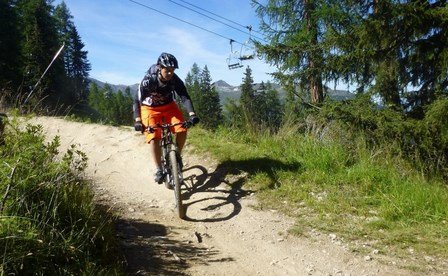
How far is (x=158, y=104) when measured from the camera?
6266mm

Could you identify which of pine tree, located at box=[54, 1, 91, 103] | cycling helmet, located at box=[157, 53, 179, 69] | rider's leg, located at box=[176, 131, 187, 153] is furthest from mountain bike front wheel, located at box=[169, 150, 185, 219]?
pine tree, located at box=[54, 1, 91, 103]

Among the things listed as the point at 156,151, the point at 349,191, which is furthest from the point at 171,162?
the point at 349,191

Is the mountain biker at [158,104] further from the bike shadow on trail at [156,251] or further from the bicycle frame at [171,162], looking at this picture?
the bike shadow on trail at [156,251]

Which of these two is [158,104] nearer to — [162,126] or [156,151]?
[162,126]

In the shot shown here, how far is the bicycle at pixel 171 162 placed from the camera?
209 inches

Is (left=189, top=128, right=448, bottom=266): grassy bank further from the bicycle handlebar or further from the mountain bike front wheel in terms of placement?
the bicycle handlebar

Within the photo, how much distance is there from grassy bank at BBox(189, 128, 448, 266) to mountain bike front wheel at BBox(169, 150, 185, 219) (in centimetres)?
129

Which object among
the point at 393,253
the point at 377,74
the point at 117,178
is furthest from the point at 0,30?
the point at 393,253

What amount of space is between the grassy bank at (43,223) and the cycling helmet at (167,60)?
256 cm

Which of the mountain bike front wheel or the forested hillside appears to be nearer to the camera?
the forested hillside

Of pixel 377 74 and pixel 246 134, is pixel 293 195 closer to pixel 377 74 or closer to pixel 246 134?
pixel 246 134

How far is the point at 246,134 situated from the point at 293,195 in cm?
315

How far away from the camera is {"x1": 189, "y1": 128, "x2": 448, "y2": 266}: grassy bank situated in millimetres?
4469

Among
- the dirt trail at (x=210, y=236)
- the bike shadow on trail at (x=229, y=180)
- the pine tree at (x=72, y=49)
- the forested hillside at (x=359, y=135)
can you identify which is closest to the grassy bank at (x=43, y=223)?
the forested hillside at (x=359, y=135)
